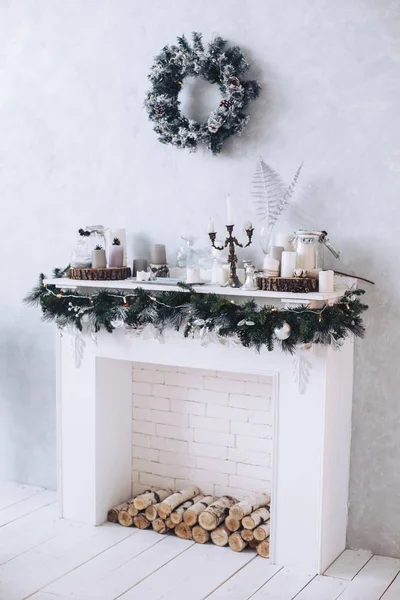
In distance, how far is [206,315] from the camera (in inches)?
118

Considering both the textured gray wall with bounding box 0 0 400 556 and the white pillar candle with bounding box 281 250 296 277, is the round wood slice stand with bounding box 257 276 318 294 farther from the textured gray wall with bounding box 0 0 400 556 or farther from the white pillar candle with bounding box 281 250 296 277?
the textured gray wall with bounding box 0 0 400 556

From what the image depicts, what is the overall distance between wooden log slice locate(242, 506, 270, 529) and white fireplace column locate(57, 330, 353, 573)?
137mm

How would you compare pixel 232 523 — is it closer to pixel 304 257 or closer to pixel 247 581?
pixel 247 581

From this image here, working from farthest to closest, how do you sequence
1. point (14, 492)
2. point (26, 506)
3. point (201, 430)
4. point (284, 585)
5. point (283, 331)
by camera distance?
point (14, 492) < point (26, 506) < point (201, 430) < point (284, 585) < point (283, 331)

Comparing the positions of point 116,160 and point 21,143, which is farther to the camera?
point 21,143

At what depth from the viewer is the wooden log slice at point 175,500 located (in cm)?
341

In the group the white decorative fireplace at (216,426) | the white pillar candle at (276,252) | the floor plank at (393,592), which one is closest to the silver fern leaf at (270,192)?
the white pillar candle at (276,252)

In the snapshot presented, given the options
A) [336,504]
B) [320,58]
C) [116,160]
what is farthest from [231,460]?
[320,58]

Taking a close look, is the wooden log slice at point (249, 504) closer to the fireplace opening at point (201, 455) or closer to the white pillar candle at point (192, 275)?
the fireplace opening at point (201, 455)

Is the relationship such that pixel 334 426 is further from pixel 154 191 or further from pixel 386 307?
pixel 154 191

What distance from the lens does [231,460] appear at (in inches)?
138

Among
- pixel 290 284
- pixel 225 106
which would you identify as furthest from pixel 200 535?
pixel 225 106

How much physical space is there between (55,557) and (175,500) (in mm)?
606

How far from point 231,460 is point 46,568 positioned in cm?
97
